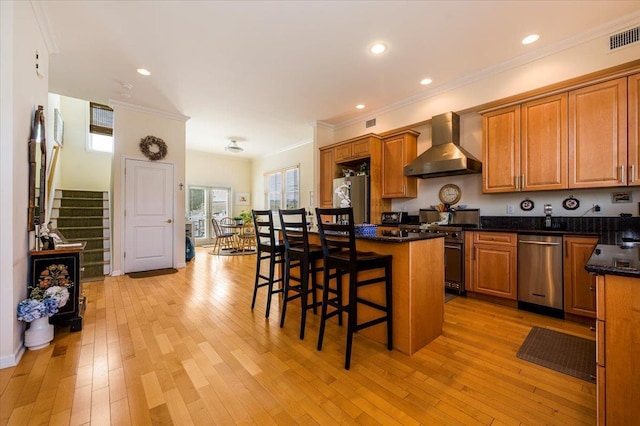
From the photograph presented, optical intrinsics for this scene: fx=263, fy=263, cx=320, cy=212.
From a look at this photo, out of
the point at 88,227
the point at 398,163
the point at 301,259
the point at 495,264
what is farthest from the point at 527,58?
the point at 88,227

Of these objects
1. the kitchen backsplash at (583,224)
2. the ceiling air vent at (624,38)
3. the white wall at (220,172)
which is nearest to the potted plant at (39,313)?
the kitchen backsplash at (583,224)

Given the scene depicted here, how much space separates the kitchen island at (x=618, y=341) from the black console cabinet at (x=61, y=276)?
3.74m

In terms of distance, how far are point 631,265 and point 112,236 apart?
6.00m

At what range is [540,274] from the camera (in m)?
2.81

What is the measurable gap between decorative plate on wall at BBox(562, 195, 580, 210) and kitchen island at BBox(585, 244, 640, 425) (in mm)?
→ 2336

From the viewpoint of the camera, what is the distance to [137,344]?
220cm

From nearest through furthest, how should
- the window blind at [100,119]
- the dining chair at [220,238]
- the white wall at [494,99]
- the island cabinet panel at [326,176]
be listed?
the white wall at [494,99] < the island cabinet panel at [326,176] < the window blind at [100,119] < the dining chair at [220,238]

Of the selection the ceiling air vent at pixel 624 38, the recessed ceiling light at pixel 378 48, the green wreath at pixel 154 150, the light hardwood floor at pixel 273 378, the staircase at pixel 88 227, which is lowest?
the light hardwood floor at pixel 273 378

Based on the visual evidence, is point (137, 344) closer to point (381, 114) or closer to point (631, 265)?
point (631, 265)

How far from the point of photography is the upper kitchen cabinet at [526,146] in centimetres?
287

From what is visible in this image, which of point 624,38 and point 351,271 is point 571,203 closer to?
point 624,38

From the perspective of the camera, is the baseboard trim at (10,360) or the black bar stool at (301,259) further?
the black bar stool at (301,259)

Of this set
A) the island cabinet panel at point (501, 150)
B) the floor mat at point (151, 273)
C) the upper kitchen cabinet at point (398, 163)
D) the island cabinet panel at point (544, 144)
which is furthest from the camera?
the floor mat at point (151, 273)

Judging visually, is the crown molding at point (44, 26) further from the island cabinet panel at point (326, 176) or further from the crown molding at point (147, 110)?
the island cabinet panel at point (326, 176)
